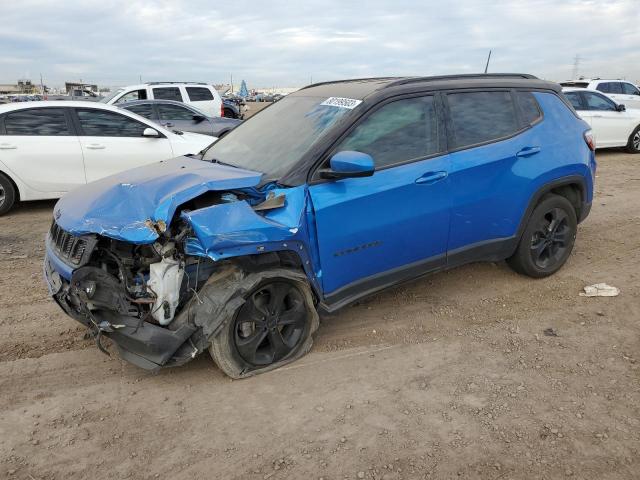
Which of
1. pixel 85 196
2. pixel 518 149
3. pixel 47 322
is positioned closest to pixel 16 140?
pixel 47 322

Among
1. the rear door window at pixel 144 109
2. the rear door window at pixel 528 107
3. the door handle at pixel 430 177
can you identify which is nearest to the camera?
the door handle at pixel 430 177

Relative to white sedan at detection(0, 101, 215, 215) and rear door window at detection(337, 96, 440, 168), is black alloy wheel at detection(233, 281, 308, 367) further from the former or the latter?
white sedan at detection(0, 101, 215, 215)

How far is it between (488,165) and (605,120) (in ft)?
32.0

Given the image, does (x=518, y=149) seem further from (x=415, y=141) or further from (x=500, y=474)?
(x=500, y=474)

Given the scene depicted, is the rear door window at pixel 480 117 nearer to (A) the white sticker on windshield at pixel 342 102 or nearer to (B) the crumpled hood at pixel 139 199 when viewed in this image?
(A) the white sticker on windshield at pixel 342 102

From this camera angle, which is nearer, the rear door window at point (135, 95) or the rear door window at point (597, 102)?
the rear door window at point (597, 102)

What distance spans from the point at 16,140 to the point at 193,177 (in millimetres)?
5053

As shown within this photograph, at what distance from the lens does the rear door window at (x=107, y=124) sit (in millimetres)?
7262

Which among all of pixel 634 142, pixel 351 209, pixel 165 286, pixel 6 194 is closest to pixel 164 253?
pixel 165 286

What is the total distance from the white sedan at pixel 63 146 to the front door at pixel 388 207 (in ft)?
16.0

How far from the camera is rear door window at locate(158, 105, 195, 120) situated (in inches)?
433

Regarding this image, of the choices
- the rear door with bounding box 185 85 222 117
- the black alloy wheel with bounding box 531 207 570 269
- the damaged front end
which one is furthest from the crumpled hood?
the rear door with bounding box 185 85 222 117

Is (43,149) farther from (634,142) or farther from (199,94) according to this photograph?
(634,142)

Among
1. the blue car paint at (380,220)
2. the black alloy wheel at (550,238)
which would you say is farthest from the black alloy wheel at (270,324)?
the black alloy wheel at (550,238)
